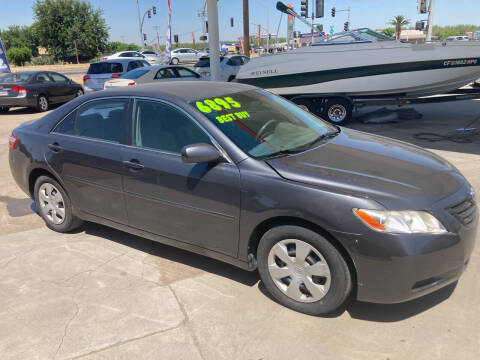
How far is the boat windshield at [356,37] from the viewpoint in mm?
9697

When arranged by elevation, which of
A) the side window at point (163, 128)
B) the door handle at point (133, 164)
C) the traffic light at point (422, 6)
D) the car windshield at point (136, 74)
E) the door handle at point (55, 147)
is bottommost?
the door handle at point (133, 164)

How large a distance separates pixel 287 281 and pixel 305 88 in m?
7.68

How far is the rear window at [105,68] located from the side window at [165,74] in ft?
10.2

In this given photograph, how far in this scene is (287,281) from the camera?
3043 mm

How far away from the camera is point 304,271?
9.48 feet

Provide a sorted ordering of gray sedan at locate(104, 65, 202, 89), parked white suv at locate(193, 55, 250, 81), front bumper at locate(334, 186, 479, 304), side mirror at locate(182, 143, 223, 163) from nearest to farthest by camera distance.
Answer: front bumper at locate(334, 186, 479, 304)
side mirror at locate(182, 143, 223, 163)
gray sedan at locate(104, 65, 202, 89)
parked white suv at locate(193, 55, 250, 81)

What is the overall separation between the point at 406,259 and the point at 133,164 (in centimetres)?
224

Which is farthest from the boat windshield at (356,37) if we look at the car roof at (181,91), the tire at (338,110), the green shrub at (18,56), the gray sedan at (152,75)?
the green shrub at (18,56)

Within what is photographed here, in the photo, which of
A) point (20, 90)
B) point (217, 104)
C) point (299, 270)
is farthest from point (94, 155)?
point (20, 90)

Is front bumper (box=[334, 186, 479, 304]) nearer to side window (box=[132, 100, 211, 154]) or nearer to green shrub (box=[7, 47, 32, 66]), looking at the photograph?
side window (box=[132, 100, 211, 154])

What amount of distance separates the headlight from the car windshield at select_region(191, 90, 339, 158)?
914mm

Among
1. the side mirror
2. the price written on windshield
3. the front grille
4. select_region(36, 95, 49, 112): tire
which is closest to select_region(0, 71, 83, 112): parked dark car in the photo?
select_region(36, 95, 49, 112): tire

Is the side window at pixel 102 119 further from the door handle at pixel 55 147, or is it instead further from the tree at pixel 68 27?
the tree at pixel 68 27

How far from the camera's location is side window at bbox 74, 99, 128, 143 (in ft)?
12.4
